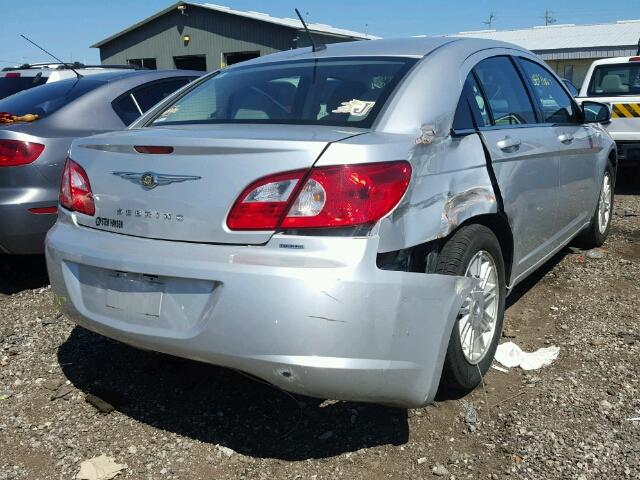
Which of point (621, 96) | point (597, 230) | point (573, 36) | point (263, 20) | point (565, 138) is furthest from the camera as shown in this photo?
point (573, 36)

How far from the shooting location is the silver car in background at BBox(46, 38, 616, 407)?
2.31 meters

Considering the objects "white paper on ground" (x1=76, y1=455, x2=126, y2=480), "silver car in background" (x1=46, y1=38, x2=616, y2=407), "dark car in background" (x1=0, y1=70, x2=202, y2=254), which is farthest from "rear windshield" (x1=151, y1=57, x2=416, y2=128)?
"white paper on ground" (x1=76, y1=455, x2=126, y2=480)

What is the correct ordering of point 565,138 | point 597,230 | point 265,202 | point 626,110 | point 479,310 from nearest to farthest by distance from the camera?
point 265,202, point 479,310, point 565,138, point 597,230, point 626,110

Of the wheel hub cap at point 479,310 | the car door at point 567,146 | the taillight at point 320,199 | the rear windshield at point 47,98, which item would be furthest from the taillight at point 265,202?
the rear windshield at point 47,98

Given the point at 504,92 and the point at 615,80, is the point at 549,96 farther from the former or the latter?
the point at 615,80

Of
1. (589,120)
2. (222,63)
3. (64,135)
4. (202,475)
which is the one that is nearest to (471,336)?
(202,475)

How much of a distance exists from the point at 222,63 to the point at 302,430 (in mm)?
28249

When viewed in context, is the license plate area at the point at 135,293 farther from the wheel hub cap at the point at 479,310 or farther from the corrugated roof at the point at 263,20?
the corrugated roof at the point at 263,20

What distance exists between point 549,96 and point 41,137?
3383mm

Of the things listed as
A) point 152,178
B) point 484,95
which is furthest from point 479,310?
point 152,178

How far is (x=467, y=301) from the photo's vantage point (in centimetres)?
296

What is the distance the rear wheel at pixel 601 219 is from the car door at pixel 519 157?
1533 millimetres

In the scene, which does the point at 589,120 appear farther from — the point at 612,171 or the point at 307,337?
the point at 307,337

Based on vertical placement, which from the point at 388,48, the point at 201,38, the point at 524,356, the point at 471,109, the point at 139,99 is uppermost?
the point at 388,48
